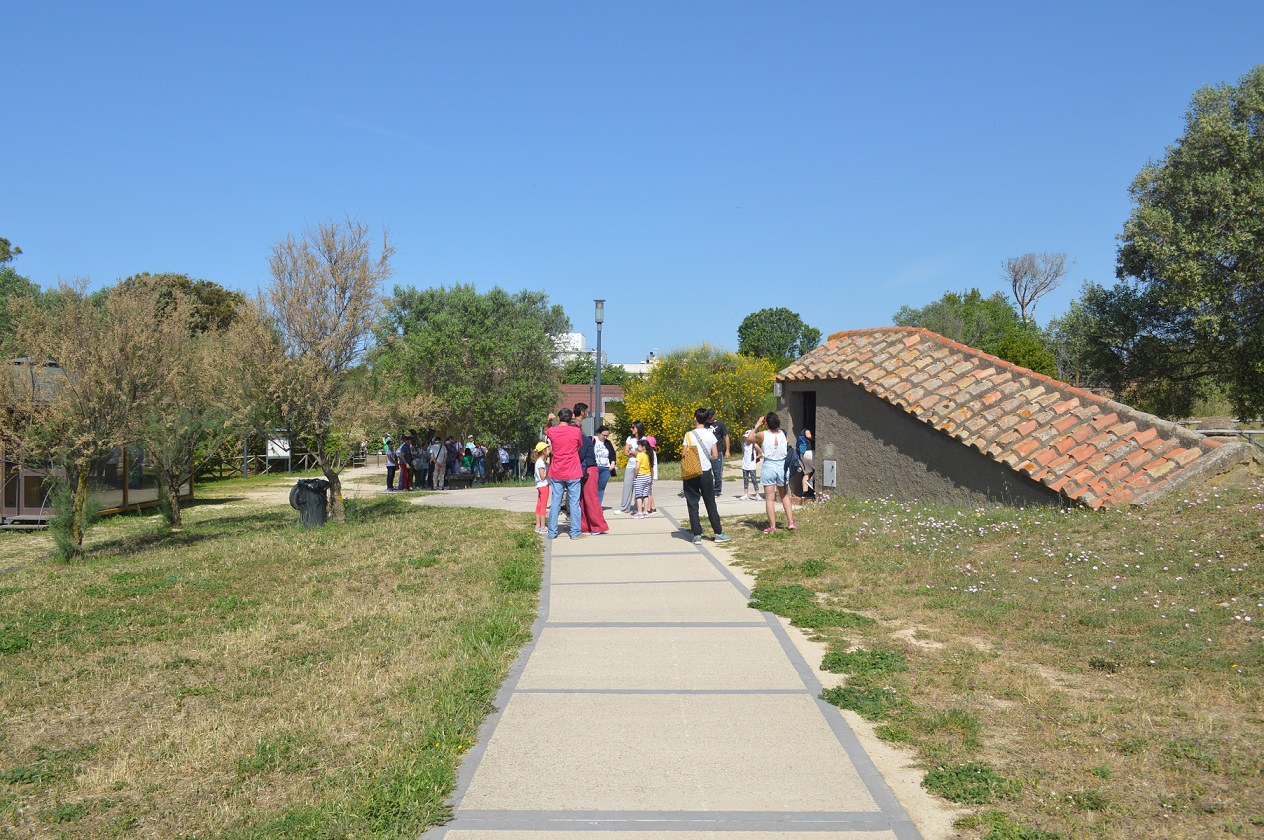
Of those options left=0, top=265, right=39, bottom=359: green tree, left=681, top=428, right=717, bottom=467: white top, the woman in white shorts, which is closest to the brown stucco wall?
the woman in white shorts

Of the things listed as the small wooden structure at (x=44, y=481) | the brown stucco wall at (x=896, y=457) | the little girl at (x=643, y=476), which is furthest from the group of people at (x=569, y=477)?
the small wooden structure at (x=44, y=481)

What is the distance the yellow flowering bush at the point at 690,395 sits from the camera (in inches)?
1460

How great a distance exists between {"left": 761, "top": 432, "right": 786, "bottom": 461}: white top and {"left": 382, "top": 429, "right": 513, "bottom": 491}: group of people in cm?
1512

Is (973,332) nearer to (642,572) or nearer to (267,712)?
(642,572)

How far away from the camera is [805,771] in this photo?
4438 mm

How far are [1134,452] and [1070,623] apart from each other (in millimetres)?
4447

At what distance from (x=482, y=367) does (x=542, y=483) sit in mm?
16648

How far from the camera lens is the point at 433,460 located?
26.5 m

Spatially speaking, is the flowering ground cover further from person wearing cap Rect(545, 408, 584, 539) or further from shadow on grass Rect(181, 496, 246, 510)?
shadow on grass Rect(181, 496, 246, 510)

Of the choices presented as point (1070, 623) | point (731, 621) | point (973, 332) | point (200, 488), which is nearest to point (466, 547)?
point (731, 621)

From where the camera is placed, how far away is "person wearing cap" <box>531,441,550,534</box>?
13.0 metres

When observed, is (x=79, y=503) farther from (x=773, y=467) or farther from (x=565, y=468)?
(x=773, y=467)

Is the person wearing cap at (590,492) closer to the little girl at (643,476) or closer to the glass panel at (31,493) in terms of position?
the little girl at (643,476)

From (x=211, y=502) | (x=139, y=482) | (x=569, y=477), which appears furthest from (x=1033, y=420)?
(x=211, y=502)
